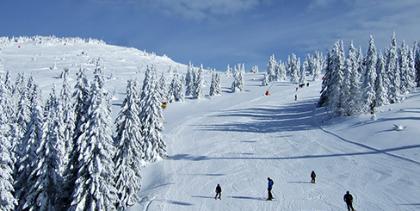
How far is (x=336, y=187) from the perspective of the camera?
4016 cm

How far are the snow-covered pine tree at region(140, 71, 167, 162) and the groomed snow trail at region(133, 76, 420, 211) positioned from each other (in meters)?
1.90

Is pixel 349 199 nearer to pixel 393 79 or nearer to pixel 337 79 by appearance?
pixel 337 79

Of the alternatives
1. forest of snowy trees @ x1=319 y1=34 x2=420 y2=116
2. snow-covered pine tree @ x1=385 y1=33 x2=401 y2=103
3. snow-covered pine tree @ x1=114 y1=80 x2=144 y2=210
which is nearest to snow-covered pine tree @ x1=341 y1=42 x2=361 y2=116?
forest of snowy trees @ x1=319 y1=34 x2=420 y2=116

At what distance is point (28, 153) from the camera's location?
37.8 meters

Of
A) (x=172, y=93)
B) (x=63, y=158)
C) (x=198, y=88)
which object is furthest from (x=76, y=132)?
(x=198, y=88)

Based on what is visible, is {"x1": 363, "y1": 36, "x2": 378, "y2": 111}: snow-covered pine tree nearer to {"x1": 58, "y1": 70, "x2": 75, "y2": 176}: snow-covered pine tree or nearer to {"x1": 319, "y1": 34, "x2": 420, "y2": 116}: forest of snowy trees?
{"x1": 319, "y1": 34, "x2": 420, "y2": 116}: forest of snowy trees

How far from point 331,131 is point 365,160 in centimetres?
1794

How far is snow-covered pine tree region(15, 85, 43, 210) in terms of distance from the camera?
3684 centimetres

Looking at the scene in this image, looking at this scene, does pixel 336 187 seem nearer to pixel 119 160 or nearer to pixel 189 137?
pixel 119 160

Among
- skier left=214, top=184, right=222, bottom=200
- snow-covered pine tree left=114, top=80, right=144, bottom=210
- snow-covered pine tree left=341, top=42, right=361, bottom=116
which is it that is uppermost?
snow-covered pine tree left=341, top=42, right=361, bottom=116

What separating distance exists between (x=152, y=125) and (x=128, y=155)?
13.3 m

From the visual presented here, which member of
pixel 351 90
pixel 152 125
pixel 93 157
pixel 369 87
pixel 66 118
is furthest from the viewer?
pixel 351 90

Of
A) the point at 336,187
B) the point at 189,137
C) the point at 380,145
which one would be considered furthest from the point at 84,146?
the point at 189,137

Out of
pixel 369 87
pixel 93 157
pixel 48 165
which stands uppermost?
pixel 369 87
